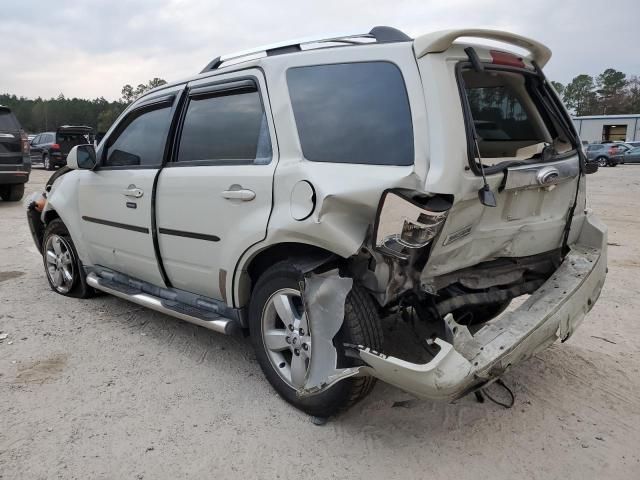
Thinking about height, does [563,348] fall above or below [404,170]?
below

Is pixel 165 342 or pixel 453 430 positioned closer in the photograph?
pixel 453 430

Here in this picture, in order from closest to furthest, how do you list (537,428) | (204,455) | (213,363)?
(204,455), (537,428), (213,363)

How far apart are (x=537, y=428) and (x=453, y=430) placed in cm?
45

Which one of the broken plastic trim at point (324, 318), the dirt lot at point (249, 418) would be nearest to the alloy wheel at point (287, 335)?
the broken plastic trim at point (324, 318)

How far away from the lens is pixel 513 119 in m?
3.40

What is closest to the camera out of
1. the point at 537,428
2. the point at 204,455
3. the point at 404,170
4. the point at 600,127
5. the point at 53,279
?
the point at 404,170

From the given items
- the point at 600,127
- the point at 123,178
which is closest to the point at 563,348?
the point at 123,178

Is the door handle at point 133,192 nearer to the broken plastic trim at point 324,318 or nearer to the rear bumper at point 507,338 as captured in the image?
the broken plastic trim at point 324,318

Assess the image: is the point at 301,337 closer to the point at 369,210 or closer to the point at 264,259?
the point at 264,259

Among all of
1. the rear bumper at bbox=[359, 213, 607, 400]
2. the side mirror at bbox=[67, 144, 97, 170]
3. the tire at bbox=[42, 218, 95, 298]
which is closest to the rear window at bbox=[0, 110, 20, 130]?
the tire at bbox=[42, 218, 95, 298]

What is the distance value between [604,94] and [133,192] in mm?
94976

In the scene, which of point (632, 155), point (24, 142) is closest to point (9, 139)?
point (24, 142)

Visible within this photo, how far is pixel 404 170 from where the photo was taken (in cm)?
243

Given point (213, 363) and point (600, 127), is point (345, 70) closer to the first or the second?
point (213, 363)
